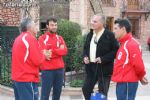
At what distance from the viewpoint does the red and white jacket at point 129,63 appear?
238 inches

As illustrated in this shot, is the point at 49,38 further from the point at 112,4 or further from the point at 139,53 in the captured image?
the point at 112,4

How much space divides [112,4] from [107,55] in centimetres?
2721

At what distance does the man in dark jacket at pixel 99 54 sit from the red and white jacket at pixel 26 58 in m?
1.19

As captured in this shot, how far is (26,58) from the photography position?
6.11 metres

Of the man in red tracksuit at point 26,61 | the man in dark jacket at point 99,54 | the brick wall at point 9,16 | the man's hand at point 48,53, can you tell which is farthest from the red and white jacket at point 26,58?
the brick wall at point 9,16

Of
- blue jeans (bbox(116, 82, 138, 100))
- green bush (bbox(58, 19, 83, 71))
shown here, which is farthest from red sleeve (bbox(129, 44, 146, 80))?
green bush (bbox(58, 19, 83, 71))

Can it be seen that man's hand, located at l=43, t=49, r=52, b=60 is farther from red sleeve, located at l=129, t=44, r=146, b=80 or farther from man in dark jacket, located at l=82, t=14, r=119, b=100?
red sleeve, located at l=129, t=44, r=146, b=80

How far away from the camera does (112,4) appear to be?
33875 mm

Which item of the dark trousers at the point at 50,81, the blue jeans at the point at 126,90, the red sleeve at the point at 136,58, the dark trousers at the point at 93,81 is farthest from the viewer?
the dark trousers at the point at 50,81

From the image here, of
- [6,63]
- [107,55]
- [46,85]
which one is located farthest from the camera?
[6,63]

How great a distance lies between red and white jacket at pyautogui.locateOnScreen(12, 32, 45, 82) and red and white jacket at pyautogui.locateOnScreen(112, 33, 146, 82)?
110 cm

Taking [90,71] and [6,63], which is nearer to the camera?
[90,71]

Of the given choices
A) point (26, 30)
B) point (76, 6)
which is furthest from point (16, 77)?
point (76, 6)

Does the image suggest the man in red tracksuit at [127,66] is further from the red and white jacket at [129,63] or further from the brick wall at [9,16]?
the brick wall at [9,16]
